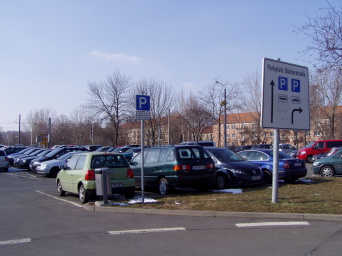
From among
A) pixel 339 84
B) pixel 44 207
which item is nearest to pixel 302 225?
pixel 44 207

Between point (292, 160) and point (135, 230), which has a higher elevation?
point (292, 160)

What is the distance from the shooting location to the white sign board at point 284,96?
977cm

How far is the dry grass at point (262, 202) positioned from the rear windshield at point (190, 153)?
1335 mm

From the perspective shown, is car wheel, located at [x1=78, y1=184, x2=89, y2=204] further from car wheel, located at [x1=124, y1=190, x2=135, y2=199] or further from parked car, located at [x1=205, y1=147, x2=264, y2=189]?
parked car, located at [x1=205, y1=147, x2=264, y2=189]

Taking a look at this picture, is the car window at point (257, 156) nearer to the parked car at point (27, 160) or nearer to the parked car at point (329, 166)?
the parked car at point (329, 166)

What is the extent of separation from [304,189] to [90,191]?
7.36 m

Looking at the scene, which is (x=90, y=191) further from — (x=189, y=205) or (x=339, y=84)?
(x=339, y=84)

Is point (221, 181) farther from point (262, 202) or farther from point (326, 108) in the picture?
point (326, 108)

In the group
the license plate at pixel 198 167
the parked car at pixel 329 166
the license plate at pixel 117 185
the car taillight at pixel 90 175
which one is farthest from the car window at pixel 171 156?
the parked car at pixel 329 166

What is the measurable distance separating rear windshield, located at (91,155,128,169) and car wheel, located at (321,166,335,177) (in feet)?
36.1

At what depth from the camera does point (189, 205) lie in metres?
9.89

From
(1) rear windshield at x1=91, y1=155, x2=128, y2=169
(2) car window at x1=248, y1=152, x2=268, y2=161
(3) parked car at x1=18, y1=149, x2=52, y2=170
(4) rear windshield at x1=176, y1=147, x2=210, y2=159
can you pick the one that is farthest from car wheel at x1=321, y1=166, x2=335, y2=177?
(3) parked car at x1=18, y1=149, x2=52, y2=170

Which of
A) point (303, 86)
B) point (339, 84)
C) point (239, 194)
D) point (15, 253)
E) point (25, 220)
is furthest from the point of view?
point (339, 84)

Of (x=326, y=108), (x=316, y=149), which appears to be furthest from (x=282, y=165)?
(x=326, y=108)
